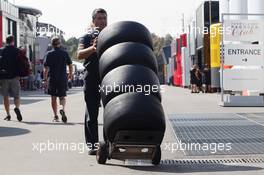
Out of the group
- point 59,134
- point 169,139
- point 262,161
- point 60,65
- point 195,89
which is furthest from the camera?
point 195,89

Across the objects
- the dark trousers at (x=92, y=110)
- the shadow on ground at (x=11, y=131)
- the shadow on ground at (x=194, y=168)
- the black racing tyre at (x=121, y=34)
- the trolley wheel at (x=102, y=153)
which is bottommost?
the shadow on ground at (x=194, y=168)

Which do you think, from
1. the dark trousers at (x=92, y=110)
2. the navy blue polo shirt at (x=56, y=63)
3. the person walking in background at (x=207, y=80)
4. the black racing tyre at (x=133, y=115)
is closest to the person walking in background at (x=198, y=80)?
the person walking in background at (x=207, y=80)

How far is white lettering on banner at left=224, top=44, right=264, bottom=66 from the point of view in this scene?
609 inches

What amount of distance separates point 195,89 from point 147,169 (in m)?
24.6

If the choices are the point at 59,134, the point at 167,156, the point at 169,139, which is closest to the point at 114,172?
the point at 167,156

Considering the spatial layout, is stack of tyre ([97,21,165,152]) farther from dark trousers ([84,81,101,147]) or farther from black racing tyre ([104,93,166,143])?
dark trousers ([84,81,101,147])

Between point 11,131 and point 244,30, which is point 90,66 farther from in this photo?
point 244,30

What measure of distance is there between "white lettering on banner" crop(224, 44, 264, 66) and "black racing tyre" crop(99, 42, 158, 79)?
9.84m

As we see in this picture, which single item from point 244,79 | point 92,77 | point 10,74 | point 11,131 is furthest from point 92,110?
point 244,79

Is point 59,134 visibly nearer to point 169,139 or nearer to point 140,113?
point 169,139

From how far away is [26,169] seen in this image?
18.9ft

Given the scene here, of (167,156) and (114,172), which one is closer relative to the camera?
(114,172)

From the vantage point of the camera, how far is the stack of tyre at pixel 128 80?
214 inches

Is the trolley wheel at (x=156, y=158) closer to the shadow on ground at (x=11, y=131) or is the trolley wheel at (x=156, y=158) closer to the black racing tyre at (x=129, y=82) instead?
the black racing tyre at (x=129, y=82)
